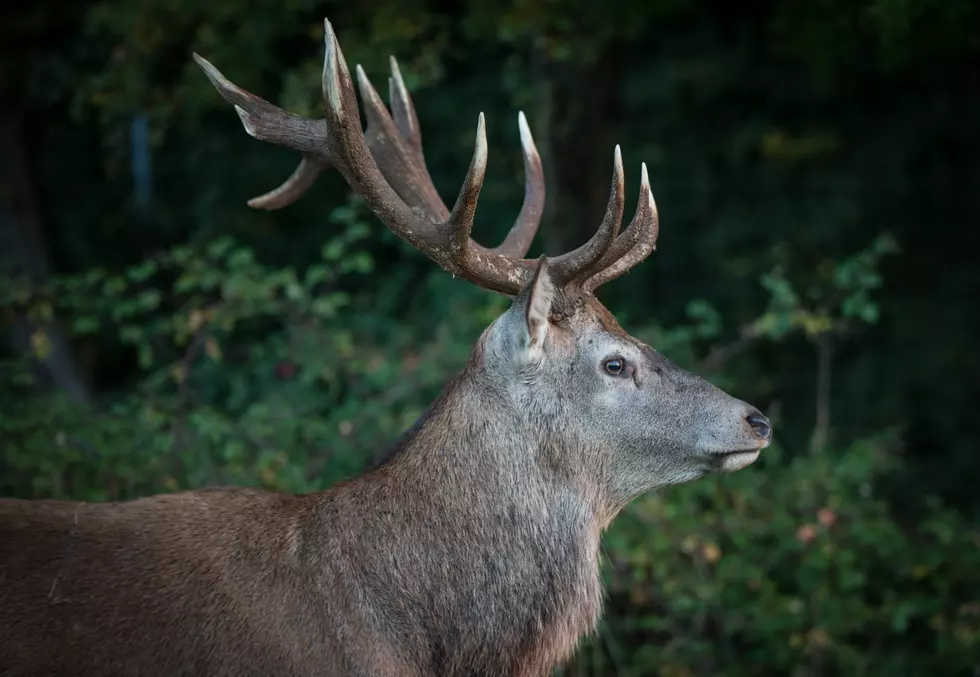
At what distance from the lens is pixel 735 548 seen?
6426 mm

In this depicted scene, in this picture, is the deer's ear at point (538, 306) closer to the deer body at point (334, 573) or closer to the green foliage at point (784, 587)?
the deer body at point (334, 573)

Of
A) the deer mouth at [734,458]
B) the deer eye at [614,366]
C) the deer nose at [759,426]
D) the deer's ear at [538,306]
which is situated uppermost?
the deer's ear at [538,306]

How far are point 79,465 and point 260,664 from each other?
7.48 feet

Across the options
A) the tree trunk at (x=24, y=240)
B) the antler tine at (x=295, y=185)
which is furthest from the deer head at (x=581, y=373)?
the tree trunk at (x=24, y=240)

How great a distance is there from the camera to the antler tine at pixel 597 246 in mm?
3705

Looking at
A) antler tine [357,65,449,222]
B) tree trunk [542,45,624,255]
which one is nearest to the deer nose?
antler tine [357,65,449,222]

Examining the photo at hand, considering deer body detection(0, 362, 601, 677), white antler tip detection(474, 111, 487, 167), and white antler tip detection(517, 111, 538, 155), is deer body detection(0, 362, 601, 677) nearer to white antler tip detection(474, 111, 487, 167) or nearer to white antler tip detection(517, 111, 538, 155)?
white antler tip detection(474, 111, 487, 167)

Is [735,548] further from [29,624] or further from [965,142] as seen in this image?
[965,142]

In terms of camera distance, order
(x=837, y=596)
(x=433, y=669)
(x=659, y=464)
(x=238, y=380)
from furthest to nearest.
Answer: (x=238, y=380)
(x=837, y=596)
(x=659, y=464)
(x=433, y=669)

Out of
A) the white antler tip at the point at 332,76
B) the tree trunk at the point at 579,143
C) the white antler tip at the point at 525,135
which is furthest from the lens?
the tree trunk at the point at 579,143

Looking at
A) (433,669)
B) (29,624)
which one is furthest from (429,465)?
(29,624)

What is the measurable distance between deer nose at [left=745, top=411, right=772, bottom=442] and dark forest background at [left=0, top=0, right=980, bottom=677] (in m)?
2.23

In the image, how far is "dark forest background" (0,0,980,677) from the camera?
19.8ft

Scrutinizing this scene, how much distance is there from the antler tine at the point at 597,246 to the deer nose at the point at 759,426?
68 cm
